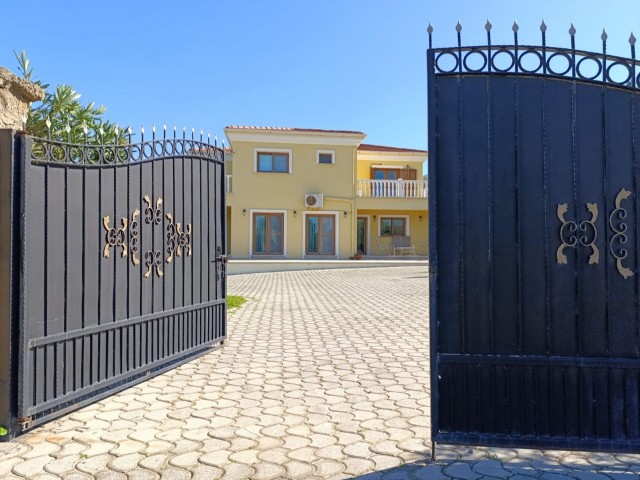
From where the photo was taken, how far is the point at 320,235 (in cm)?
2700

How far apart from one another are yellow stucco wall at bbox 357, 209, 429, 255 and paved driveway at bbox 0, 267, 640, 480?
22.0 metres

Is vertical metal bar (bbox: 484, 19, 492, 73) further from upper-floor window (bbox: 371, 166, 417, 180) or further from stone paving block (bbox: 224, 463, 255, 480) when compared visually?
upper-floor window (bbox: 371, 166, 417, 180)

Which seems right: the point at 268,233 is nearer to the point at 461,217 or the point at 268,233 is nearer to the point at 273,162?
the point at 273,162

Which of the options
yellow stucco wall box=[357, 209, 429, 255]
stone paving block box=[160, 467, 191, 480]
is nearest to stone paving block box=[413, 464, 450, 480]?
stone paving block box=[160, 467, 191, 480]

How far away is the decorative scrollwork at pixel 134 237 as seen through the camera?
15.7ft

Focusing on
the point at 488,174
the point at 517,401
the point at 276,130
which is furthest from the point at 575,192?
the point at 276,130

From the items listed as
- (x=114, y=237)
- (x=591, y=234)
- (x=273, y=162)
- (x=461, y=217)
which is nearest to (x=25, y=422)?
(x=114, y=237)

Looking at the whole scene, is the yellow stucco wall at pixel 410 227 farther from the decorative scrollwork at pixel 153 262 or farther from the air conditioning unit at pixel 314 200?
the decorative scrollwork at pixel 153 262

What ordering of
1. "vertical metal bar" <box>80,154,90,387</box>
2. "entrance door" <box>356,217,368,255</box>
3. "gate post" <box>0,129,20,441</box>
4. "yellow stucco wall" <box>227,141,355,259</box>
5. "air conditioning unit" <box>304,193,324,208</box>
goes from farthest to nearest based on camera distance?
"entrance door" <box>356,217,368,255</box> < "air conditioning unit" <box>304,193,324,208</box> < "yellow stucco wall" <box>227,141,355,259</box> < "vertical metal bar" <box>80,154,90,387</box> < "gate post" <box>0,129,20,441</box>

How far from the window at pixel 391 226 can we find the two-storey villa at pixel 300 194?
1259 millimetres

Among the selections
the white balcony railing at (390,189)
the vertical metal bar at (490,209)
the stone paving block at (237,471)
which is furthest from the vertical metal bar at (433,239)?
the white balcony railing at (390,189)

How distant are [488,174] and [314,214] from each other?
23.6 metres

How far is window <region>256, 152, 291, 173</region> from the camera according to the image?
2631 cm

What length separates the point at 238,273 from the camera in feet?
73.9
